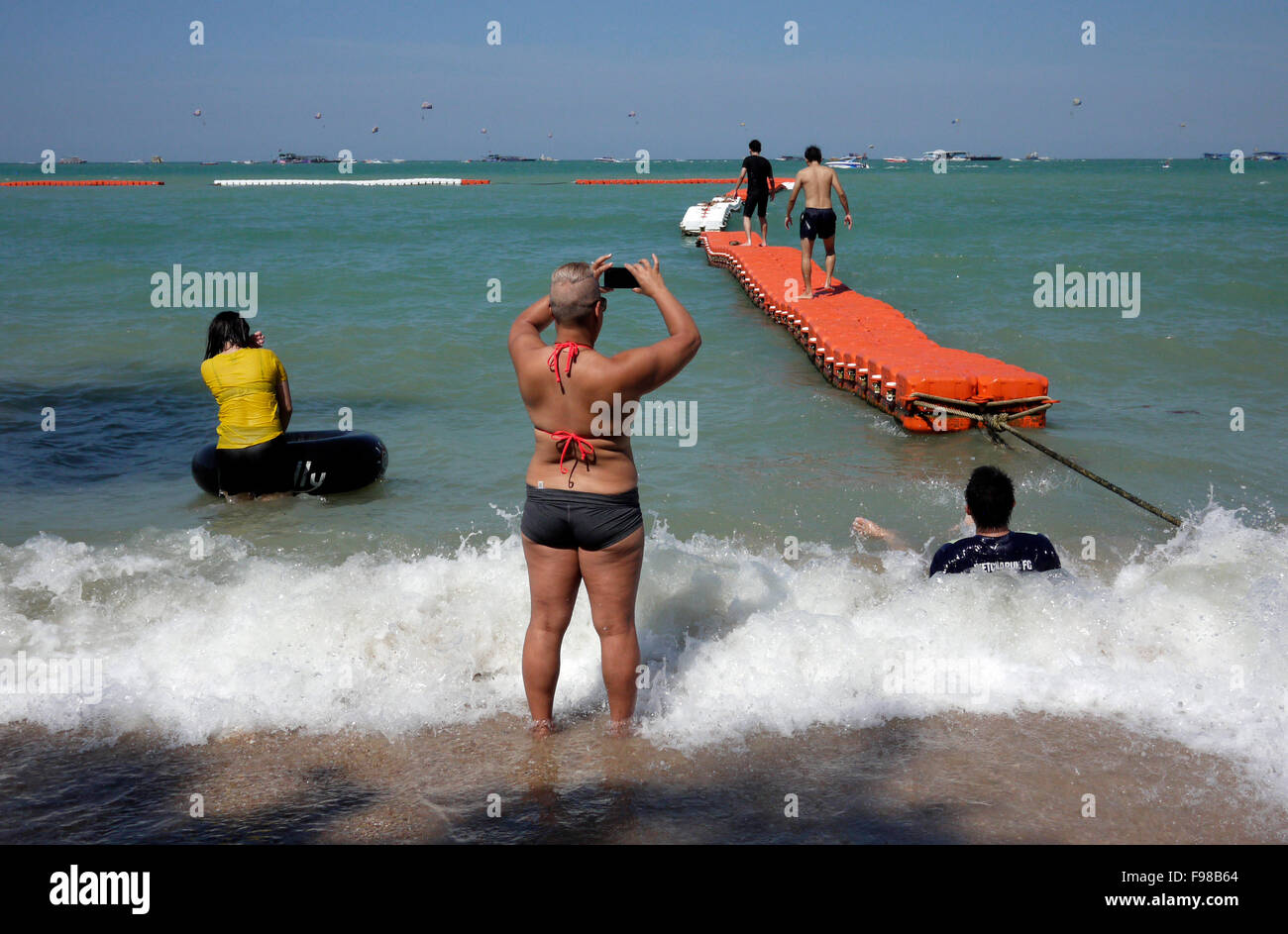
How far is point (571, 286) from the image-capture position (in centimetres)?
375

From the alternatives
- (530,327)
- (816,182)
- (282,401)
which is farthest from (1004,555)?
(816,182)

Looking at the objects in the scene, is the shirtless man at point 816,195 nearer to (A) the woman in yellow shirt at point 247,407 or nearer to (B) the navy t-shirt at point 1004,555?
(A) the woman in yellow shirt at point 247,407

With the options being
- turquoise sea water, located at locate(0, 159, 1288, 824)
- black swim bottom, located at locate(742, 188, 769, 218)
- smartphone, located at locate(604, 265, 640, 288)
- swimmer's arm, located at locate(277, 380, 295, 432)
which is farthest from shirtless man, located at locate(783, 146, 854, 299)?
smartphone, located at locate(604, 265, 640, 288)

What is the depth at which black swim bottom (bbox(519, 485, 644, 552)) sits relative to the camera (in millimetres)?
3779

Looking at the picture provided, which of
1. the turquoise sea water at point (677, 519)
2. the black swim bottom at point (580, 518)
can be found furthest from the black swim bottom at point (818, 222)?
the black swim bottom at point (580, 518)

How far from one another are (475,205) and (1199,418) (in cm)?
4254

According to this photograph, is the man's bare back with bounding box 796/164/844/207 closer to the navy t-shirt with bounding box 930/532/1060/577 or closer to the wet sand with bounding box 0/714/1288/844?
the navy t-shirt with bounding box 930/532/1060/577

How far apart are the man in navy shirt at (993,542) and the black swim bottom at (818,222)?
31.3 ft

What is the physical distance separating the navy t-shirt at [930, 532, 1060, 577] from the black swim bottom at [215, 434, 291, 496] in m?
5.04

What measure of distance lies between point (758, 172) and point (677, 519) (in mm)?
12357

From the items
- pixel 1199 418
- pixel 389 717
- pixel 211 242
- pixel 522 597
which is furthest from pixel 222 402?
pixel 211 242

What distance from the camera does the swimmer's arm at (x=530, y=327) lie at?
3.90 metres

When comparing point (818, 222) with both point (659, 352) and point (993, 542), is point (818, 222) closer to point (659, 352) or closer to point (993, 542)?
point (993, 542)
